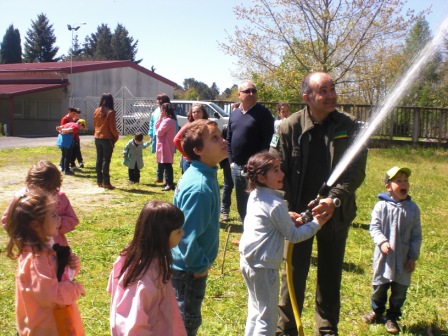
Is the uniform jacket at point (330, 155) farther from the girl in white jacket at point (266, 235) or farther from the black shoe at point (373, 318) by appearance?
the black shoe at point (373, 318)

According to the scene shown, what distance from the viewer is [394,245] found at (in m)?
4.58

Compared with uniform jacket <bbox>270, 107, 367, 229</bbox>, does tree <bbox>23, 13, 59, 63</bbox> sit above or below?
above

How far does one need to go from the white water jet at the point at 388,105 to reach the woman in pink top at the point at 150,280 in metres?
1.43

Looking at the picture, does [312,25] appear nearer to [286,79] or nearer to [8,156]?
[286,79]

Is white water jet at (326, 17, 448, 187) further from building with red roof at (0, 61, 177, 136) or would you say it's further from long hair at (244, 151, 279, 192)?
building with red roof at (0, 61, 177, 136)

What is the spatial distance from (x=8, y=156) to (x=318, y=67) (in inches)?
602

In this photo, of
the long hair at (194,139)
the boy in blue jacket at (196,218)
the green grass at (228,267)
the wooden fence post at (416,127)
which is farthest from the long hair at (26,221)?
the wooden fence post at (416,127)

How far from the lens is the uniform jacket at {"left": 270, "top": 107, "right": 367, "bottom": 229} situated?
3979 mm

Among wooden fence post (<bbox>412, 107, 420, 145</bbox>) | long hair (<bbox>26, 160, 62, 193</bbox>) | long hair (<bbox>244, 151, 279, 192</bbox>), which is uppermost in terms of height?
wooden fence post (<bbox>412, 107, 420, 145</bbox>)

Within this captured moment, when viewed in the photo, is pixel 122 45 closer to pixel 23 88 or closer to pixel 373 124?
pixel 23 88

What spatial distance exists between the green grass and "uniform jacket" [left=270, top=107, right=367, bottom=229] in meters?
1.16

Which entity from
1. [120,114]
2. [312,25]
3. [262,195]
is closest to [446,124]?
[312,25]

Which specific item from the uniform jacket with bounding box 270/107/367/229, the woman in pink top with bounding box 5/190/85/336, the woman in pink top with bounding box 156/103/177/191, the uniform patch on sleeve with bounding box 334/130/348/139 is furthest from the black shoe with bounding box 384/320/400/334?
the woman in pink top with bounding box 156/103/177/191

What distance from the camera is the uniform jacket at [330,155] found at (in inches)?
157
